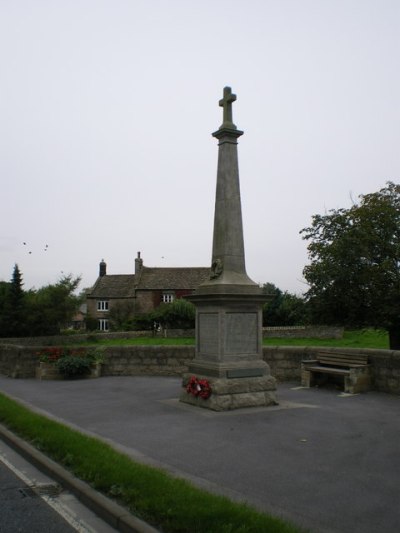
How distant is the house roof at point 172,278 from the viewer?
5809 centimetres

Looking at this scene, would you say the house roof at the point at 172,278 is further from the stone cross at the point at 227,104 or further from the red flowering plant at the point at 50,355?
the stone cross at the point at 227,104

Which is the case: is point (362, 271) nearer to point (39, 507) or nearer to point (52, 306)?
point (39, 507)

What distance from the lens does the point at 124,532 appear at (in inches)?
168

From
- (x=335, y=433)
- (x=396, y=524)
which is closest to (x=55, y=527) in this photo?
(x=396, y=524)

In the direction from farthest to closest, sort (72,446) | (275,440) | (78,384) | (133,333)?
(133,333) → (78,384) → (275,440) → (72,446)

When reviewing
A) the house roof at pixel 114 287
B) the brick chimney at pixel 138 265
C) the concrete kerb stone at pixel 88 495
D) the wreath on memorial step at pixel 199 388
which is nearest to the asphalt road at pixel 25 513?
the concrete kerb stone at pixel 88 495

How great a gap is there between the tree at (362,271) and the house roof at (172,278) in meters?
37.0

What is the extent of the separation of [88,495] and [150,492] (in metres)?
0.65

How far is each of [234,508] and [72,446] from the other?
2901 millimetres

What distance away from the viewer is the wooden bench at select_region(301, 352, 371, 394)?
37.8ft

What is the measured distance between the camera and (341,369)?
12180mm

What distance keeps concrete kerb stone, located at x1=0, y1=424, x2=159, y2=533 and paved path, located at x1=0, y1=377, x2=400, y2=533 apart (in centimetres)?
104

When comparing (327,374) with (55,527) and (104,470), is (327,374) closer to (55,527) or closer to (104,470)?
(104,470)

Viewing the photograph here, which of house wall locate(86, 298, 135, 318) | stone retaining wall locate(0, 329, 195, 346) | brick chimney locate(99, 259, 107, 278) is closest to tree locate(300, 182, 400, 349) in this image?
stone retaining wall locate(0, 329, 195, 346)
